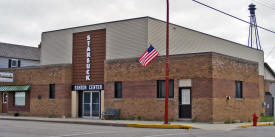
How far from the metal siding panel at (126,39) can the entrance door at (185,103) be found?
5.16 metres

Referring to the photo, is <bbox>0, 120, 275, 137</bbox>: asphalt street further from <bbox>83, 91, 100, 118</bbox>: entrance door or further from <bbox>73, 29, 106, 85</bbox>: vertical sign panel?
<bbox>73, 29, 106, 85</bbox>: vertical sign panel

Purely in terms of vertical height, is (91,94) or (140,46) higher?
(140,46)

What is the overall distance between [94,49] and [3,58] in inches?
845

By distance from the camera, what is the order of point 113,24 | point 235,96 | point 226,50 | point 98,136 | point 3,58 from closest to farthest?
point 98,136 → point 235,96 → point 113,24 → point 226,50 → point 3,58

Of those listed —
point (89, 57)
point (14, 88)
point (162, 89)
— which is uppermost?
point (89, 57)

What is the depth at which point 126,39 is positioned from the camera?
32.4 meters

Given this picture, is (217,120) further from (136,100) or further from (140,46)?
(140,46)

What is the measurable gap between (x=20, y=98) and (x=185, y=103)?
18067 mm

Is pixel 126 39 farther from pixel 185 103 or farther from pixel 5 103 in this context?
pixel 5 103

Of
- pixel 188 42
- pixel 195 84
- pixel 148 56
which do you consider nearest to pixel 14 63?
pixel 188 42

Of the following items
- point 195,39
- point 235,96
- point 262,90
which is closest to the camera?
point 235,96

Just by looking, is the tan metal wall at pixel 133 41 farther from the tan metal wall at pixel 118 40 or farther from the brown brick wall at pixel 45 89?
the brown brick wall at pixel 45 89

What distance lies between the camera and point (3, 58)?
50.6 meters

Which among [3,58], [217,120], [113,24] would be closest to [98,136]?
[217,120]
